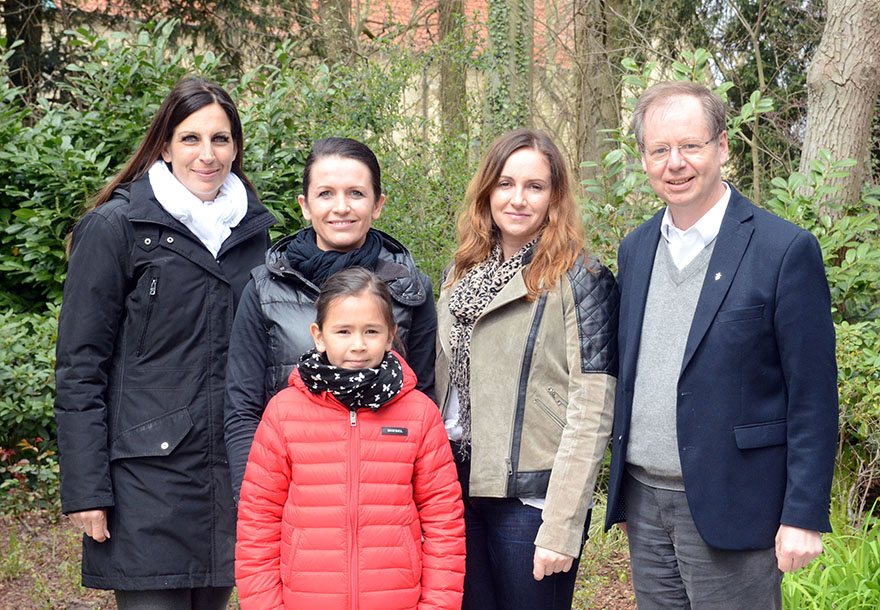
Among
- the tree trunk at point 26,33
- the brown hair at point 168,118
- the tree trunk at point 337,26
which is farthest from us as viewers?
the tree trunk at point 26,33

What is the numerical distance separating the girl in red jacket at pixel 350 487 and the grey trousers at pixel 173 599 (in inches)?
22.0

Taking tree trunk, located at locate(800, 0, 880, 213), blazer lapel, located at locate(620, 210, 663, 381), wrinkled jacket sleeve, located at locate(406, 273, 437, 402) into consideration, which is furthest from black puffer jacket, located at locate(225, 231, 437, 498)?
tree trunk, located at locate(800, 0, 880, 213)

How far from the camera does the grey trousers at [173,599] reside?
9.47 ft

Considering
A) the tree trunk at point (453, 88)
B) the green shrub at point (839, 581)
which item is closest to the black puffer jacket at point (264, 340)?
the green shrub at point (839, 581)

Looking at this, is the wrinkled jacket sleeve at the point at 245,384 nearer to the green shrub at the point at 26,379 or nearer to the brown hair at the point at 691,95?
the brown hair at the point at 691,95

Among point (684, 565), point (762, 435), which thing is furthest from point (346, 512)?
point (762, 435)

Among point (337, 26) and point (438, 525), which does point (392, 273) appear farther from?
point (337, 26)

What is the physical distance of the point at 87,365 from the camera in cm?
279

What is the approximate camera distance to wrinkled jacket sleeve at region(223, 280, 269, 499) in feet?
8.90

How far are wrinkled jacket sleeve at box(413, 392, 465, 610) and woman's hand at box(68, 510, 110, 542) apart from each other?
1032 mm

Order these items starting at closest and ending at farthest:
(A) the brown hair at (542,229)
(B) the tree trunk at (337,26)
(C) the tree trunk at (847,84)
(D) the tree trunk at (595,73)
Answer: (A) the brown hair at (542,229)
(C) the tree trunk at (847,84)
(B) the tree trunk at (337,26)
(D) the tree trunk at (595,73)

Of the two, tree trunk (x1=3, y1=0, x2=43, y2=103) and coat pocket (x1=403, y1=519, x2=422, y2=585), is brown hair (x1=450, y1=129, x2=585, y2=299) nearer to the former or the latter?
coat pocket (x1=403, y1=519, x2=422, y2=585)

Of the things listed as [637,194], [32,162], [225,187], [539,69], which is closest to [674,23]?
[539,69]

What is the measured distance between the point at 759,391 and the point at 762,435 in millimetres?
121
